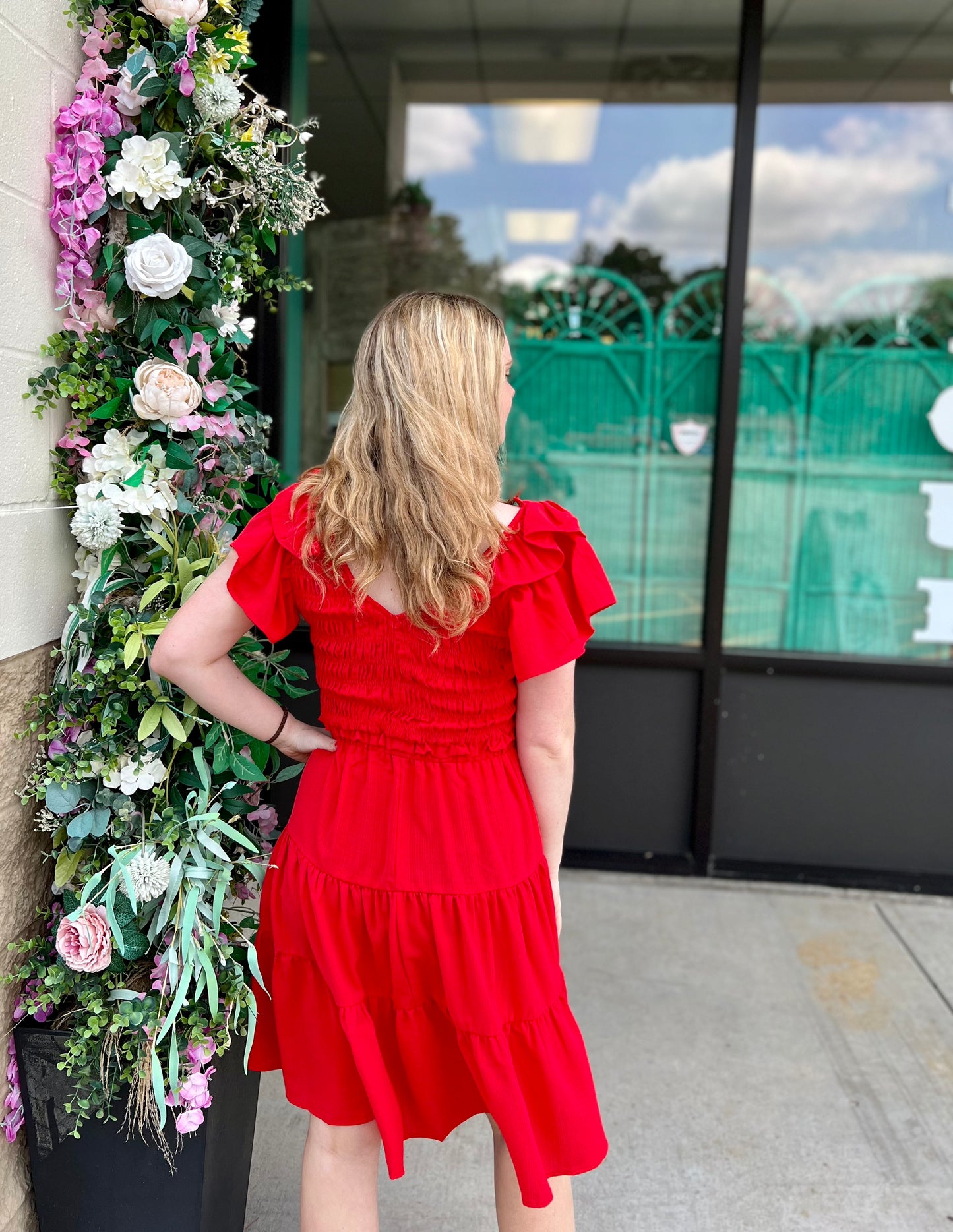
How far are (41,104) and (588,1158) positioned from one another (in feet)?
6.47

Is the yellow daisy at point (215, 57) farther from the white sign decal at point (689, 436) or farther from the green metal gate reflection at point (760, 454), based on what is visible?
the white sign decal at point (689, 436)

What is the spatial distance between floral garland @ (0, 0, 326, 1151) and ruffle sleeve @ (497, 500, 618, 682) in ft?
1.88

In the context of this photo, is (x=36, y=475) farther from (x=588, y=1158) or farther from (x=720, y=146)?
(x=720, y=146)

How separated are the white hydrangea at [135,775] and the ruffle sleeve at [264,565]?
39 cm

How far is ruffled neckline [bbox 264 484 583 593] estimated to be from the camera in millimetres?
1522

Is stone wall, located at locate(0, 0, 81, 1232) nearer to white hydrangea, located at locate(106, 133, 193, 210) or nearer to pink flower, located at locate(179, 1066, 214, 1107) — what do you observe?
white hydrangea, located at locate(106, 133, 193, 210)

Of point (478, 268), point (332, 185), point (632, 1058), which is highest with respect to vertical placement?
point (332, 185)

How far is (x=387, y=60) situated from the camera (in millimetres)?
4504

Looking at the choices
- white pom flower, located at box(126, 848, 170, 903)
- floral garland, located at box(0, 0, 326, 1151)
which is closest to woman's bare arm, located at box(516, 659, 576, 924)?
floral garland, located at box(0, 0, 326, 1151)

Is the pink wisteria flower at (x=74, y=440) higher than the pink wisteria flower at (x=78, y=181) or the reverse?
the reverse

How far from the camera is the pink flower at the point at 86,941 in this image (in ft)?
5.59

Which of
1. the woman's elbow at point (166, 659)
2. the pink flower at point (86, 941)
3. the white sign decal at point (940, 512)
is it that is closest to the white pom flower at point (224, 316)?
the woman's elbow at point (166, 659)

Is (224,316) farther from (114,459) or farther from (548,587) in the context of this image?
(548,587)

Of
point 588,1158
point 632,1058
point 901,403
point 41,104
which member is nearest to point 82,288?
point 41,104
